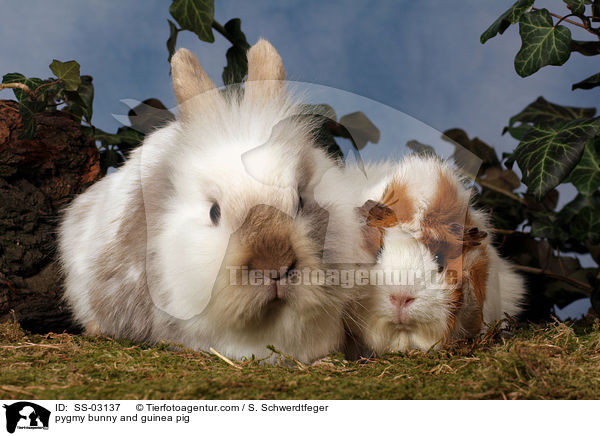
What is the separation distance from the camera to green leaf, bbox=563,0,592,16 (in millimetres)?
2438

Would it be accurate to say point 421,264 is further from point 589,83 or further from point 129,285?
point 589,83

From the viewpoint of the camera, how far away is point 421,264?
2.08 meters

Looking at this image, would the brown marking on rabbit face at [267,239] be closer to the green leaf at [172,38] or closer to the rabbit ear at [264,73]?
the rabbit ear at [264,73]

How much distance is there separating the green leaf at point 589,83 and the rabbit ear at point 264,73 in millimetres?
1661

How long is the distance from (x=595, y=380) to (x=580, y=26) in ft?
5.59

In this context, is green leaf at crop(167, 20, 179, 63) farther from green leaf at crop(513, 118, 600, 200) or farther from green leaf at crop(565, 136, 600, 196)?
green leaf at crop(565, 136, 600, 196)

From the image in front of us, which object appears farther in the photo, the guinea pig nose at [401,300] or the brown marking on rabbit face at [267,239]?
the guinea pig nose at [401,300]

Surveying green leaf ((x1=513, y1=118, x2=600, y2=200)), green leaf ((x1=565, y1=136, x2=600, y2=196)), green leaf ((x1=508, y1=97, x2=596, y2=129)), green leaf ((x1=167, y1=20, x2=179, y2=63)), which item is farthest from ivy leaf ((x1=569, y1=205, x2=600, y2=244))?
green leaf ((x1=167, y1=20, x2=179, y2=63))

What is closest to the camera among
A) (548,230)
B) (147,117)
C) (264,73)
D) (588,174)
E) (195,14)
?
(264,73)

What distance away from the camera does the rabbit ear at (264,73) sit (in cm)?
220

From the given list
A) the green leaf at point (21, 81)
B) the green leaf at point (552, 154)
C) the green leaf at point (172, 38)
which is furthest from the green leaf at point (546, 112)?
the green leaf at point (21, 81)
